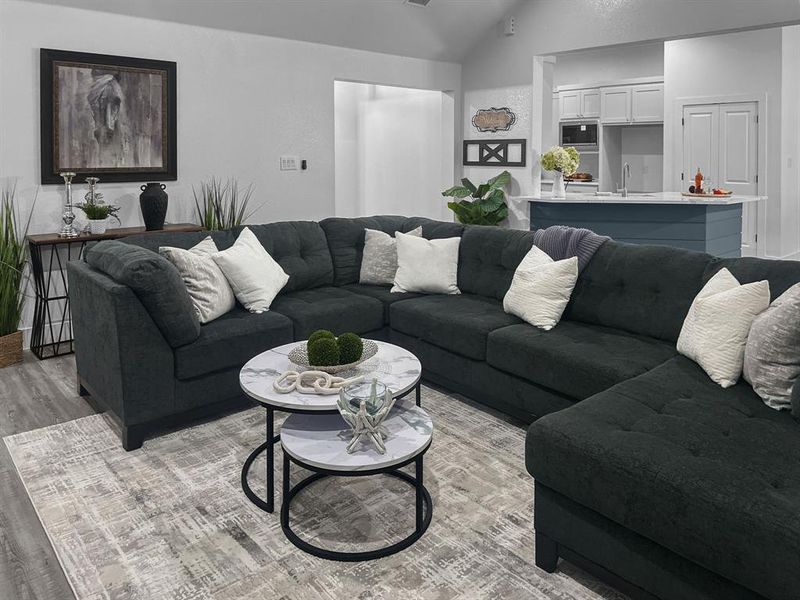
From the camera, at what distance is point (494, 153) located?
7.29 meters

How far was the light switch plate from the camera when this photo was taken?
6142mm

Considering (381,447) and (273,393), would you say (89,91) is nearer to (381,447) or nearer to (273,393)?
(273,393)

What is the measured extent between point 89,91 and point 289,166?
6.05ft

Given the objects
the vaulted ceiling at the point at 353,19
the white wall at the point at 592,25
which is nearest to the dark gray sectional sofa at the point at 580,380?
the vaulted ceiling at the point at 353,19

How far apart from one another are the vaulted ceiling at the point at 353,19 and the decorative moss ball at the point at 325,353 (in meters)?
3.65

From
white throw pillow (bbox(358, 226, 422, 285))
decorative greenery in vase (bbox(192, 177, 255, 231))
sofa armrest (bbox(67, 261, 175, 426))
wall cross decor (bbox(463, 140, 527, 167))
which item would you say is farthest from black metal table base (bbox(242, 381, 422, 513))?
wall cross decor (bbox(463, 140, 527, 167))

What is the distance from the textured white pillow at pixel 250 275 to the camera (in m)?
3.68

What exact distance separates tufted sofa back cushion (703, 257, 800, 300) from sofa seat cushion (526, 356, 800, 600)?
530 millimetres

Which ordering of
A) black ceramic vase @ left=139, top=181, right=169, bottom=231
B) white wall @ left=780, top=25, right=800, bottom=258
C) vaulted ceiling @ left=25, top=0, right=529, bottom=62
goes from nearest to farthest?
black ceramic vase @ left=139, top=181, right=169, bottom=231 → vaulted ceiling @ left=25, top=0, right=529, bottom=62 → white wall @ left=780, top=25, right=800, bottom=258

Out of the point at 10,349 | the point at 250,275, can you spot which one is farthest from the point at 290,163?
the point at 10,349

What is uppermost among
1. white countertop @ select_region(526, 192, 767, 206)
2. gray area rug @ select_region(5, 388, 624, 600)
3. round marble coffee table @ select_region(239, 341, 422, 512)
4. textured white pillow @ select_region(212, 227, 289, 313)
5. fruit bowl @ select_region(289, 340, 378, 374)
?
white countertop @ select_region(526, 192, 767, 206)

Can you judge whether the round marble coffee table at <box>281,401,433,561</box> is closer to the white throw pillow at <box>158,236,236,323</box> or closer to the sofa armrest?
the sofa armrest

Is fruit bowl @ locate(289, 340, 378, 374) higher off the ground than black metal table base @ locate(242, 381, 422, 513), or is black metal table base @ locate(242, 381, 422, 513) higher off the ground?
fruit bowl @ locate(289, 340, 378, 374)

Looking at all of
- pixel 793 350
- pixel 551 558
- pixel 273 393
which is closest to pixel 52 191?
pixel 273 393
